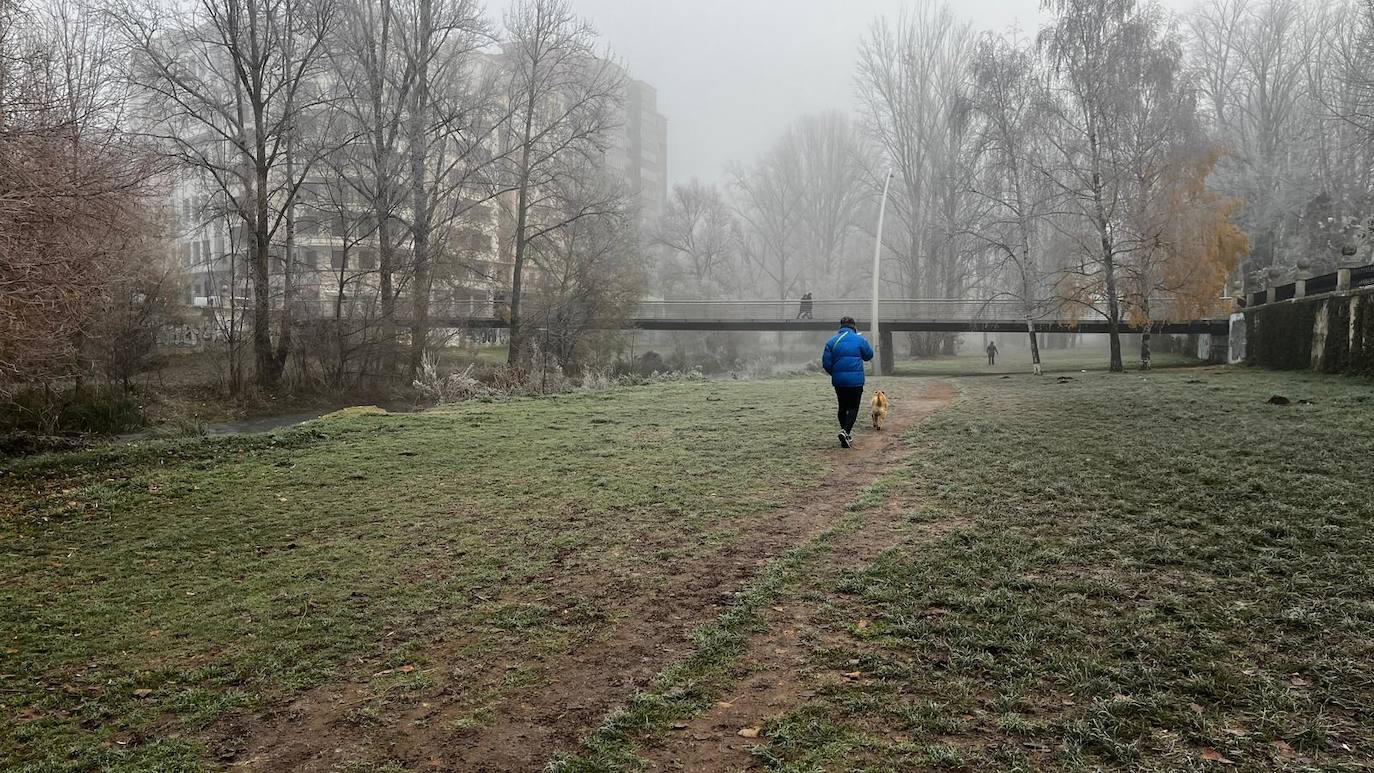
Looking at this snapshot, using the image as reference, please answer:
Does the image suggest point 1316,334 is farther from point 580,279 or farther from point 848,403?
point 580,279

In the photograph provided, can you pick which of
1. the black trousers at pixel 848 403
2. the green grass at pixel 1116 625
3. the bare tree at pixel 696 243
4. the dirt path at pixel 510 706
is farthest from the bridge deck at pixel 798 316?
the dirt path at pixel 510 706

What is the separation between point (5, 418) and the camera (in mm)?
13875

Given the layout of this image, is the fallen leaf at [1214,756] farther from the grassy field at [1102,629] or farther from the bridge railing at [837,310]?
the bridge railing at [837,310]

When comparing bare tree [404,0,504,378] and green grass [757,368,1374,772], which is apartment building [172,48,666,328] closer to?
bare tree [404,0,504,378]

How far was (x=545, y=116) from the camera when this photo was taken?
99.6ft

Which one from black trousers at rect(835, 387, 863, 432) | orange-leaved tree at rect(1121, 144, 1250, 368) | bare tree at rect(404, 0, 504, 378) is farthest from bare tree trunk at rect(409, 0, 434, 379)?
orange-leaved tree at rect(1121, 144, 1250, 368)

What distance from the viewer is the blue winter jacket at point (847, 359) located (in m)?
10.3

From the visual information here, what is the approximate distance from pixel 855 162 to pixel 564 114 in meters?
39.0

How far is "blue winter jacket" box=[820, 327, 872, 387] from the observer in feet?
33.7

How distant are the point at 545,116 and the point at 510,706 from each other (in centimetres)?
2973

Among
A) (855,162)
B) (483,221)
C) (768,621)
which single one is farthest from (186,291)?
(855,162)

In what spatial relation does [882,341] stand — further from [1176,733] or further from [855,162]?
[855,162]

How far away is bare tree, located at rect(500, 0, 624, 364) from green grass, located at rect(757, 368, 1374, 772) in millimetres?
23141

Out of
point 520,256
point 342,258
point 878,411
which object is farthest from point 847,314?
point 878,411
